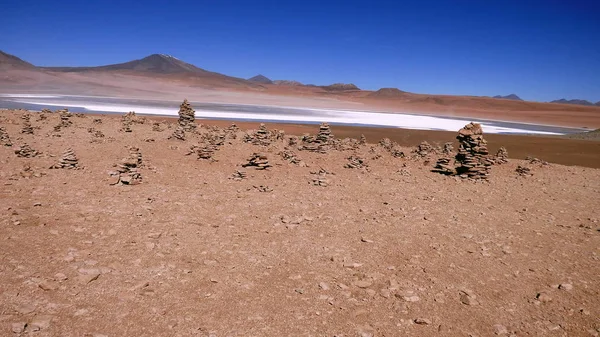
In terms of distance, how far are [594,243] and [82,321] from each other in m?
7.75

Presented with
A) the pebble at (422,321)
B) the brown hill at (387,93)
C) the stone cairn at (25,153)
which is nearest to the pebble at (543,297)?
the pebble at (422,321)

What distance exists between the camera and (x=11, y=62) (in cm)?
12662

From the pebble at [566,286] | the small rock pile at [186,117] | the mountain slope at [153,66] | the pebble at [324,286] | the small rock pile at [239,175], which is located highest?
the mountain slope at [153,66]

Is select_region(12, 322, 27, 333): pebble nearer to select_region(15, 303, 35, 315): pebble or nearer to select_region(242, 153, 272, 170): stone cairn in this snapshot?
select_region(15, 303, 35, 315): pebble

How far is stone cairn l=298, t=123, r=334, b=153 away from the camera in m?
14.7

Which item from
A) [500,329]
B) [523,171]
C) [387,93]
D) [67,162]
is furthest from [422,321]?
[387,93]

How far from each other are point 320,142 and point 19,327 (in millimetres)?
12620

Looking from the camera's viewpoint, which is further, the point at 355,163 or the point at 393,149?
the point at 393,149

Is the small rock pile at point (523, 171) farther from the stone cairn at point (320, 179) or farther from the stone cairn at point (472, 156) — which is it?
the stone cairn at point (320, 179)

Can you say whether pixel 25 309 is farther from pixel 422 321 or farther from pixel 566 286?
pixel 566 286

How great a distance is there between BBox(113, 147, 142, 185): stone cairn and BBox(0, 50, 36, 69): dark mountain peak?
144042mm

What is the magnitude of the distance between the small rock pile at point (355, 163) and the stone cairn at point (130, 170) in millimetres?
6290

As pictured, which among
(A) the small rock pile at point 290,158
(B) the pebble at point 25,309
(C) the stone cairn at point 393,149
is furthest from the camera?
(C) the stone cairn at point 393,149

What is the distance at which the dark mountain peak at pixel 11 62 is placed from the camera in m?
121
